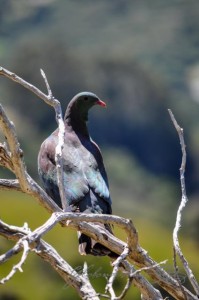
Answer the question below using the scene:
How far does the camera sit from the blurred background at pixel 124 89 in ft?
123

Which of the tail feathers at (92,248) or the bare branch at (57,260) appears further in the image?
the tail feathers at (92,248)

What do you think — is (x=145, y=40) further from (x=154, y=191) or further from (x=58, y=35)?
(x=154, y=191)

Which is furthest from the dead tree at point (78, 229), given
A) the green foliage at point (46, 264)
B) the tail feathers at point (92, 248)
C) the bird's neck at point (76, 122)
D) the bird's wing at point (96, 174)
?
the green foliage at point (46, 264)

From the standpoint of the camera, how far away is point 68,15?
66625 millimetres

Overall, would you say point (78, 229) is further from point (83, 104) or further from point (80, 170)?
point (83, 104)

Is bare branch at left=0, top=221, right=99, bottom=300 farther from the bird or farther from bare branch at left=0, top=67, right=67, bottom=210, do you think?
the bird

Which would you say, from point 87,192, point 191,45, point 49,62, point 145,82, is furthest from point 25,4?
point 87,192

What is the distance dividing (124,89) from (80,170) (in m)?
40.5

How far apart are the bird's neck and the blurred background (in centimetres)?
1147

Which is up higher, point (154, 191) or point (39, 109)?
point (39, 109)

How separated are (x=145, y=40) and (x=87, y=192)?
61921 mm

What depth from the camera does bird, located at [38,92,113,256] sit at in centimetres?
734

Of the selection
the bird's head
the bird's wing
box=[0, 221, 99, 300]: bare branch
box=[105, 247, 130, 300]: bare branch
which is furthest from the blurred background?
box=[105, 247, 130, 300]: bare branch

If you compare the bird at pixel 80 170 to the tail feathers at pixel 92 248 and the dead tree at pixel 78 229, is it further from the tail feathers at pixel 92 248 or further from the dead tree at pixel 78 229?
the dead tree at pixel 78 229
